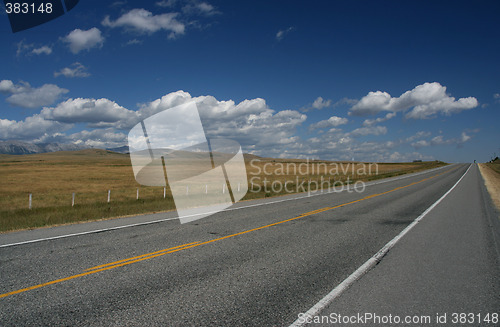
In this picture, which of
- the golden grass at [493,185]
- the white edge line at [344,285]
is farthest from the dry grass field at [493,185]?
the white edge line at [344,285]

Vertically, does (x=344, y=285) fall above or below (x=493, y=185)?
above

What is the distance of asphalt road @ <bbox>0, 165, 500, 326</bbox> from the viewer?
4.03 meters

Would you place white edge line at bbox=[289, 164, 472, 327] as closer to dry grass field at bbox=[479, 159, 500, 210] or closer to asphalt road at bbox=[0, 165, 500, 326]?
asphalt road at bbox=[0, 165, 500, 326]

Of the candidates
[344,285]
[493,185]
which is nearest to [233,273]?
[344,285]

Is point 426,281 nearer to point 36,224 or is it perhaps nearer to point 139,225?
Answer: point 139,225

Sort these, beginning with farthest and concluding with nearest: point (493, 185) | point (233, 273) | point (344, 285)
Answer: point (493, 185)
point (233, 273)
point (344, 285)

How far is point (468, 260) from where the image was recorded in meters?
6.33

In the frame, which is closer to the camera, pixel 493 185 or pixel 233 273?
pixel 233 273

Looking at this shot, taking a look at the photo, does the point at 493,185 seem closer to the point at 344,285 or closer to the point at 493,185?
the point at 493,185

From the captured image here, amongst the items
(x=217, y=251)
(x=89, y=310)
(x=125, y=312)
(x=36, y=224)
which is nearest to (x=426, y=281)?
(x=217, y=251)

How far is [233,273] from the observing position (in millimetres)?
5367

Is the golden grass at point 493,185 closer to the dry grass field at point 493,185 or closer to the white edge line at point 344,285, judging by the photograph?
the dry grass field at point 493,185

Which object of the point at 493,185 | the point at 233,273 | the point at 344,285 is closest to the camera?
the point at 344,285

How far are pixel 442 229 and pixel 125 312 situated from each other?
9.80 metres
